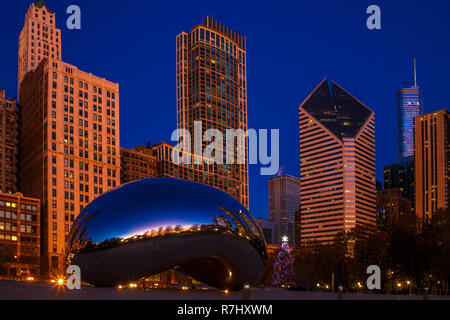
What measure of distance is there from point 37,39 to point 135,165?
171 ft

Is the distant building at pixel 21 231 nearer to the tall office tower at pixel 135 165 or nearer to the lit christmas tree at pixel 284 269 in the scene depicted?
the tall office tower at pixel 135 165

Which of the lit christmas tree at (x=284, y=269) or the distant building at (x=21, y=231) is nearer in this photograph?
the lit christmas tree at (x=284, y=269)

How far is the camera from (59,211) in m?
114

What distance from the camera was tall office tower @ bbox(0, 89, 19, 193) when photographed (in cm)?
13625

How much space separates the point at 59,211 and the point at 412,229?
78.9 meters

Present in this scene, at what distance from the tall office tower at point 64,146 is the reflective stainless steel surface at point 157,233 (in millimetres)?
92297

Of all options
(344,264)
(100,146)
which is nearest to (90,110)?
(100,146)

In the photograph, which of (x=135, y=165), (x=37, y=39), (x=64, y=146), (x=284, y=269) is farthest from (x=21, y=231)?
(x=37, y=39)

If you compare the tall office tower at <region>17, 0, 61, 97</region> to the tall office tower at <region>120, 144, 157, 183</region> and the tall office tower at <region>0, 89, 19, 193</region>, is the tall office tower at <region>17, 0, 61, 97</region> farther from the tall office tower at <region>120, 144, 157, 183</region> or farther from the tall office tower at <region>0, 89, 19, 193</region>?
the tall office tower at <region>120, 144, 157, 183</region>

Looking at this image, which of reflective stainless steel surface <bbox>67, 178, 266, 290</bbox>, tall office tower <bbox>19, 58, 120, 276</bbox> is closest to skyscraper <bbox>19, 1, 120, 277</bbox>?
tall office tower <bbox>19, 58, 120, 276</bbox>

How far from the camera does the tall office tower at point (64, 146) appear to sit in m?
114

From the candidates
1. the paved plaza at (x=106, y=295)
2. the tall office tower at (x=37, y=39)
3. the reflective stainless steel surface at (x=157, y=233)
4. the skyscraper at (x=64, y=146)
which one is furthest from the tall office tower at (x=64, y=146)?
Result: the reflective stainless steel surface at (x=157, y=233)

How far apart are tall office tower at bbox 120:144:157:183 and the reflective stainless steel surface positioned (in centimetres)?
13246
